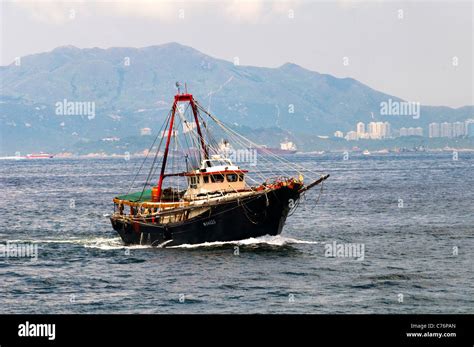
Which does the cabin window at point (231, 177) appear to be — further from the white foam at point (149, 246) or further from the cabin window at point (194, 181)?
the white foam at point (149, 246)

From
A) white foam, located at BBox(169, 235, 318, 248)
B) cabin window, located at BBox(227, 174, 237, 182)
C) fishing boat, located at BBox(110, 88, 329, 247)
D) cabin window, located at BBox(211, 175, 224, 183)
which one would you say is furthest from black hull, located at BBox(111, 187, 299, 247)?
cabin window, located at BBox(227, 174, 237, 182)

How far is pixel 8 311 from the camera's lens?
44625 millimetres

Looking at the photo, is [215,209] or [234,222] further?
[234,222]

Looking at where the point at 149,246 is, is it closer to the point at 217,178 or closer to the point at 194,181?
the point at 194,181

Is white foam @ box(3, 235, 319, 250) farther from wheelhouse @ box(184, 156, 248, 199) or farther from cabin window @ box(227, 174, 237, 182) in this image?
cabin window @ box(227, 174, 237, 182)

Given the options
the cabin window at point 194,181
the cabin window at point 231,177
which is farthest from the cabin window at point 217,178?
the cabin window at point 194,181

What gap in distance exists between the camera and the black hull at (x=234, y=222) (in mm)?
63062

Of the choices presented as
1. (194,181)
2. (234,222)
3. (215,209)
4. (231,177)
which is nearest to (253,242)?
(234,222)

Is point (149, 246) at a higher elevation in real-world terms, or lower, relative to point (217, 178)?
lower

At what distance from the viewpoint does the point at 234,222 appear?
2504 inches
